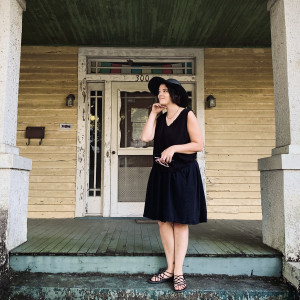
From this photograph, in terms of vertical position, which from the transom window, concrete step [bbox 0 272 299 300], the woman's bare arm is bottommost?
concrete step [bbox 0 272 299 300]

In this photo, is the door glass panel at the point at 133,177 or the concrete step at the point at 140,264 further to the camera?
the door glass panel at the point at 133,177

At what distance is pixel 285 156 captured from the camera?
93.2 inches

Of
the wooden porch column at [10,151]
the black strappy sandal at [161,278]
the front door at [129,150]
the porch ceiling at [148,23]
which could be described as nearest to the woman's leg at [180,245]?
the black strappy sandal at [161,278]

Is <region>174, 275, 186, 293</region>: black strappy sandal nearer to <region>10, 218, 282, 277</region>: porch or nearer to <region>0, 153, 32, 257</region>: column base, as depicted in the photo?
<region>10, 218, 282, 277</region>: porch

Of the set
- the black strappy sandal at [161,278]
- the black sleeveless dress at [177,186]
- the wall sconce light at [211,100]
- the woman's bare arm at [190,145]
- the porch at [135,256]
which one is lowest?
the black strappy sandal at [161,278]

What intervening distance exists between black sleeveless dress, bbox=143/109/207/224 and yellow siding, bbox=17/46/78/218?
7.84 ft

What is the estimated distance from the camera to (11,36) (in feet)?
8.41

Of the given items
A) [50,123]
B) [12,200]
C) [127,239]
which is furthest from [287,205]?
[50,123]

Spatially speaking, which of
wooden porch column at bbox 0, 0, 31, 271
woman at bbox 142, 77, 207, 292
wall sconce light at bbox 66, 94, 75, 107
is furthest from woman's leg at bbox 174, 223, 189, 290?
wall sconce light at bbox 66, 94, 75, 107

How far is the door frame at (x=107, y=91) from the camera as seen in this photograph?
14.0 ft

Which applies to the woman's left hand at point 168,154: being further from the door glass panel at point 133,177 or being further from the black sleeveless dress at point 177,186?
the door glass panel at point 133,177

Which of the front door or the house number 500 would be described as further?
the house number 500

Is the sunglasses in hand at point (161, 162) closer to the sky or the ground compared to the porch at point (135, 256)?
closer to the sky

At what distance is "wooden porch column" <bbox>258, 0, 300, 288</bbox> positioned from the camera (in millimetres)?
2346
